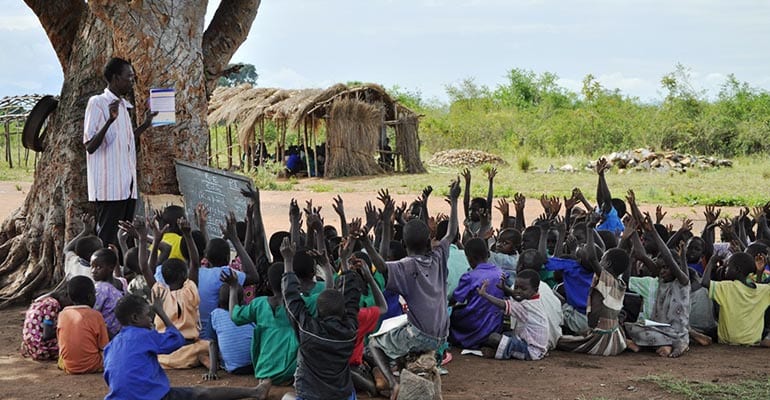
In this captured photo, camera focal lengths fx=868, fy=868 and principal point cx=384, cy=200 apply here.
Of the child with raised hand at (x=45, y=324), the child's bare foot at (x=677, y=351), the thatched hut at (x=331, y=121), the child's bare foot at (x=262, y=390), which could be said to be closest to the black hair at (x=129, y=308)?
the child's bare foot at (x=262, y=390)

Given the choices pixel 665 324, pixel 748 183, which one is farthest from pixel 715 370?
pixel 748 183

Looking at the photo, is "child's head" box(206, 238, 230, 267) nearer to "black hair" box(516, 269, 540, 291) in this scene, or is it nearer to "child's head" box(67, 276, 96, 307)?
"child's head" box(67, 276, 96, 307)

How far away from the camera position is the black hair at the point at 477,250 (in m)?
5.69

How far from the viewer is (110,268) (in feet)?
17.8

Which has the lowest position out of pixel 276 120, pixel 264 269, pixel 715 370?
pixel 715 370

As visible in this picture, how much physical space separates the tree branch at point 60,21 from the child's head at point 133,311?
177 inches

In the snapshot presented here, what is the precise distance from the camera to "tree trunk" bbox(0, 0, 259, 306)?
23.6 feet

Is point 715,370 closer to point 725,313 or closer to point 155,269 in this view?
point 725,313

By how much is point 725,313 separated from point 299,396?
10.8 ft

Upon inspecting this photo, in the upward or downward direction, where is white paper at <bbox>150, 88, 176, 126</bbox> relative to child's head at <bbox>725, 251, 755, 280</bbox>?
upward

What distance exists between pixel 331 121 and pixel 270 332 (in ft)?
55.3

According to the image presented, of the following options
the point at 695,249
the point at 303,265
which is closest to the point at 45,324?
the point at 303,265

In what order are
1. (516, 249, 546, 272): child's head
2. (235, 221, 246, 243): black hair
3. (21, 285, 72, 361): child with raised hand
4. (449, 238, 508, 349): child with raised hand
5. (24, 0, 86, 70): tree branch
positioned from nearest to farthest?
(21, 285, 72, 361): child with raised hand → (449, 238, 508, 349): child with raised hand → (516, 249, 546, 272): child's head → (235, 221, 246, 243): black hair → (24, 0, 86, 70): tree branch

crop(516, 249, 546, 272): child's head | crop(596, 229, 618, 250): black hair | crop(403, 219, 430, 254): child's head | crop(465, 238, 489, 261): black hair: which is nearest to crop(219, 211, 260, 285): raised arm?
crop(403, 219, 430, 254): child's head
